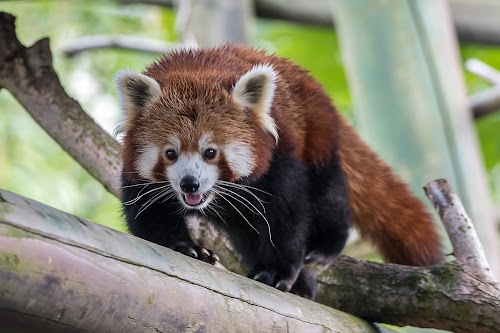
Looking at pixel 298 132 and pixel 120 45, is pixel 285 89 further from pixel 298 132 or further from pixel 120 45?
pixel 120 45

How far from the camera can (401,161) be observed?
483cm

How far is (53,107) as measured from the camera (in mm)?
3186

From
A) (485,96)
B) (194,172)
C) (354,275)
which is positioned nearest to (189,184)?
(194,172)

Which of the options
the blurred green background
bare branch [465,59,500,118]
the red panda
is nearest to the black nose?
the red panda

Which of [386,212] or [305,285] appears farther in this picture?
[386,212]

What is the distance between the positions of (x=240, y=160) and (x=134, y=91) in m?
0.46

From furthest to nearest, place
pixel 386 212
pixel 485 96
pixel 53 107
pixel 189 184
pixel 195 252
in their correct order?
pixel 485 96
pixel 386 212
pixel 53 107
pixel 195 252
pixel 189 184

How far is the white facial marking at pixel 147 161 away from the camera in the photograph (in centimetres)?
284

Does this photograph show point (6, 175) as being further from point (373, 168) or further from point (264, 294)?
point (264, 294)

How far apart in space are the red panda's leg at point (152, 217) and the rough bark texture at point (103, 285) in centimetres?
60

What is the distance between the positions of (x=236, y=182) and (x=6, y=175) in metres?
4.04

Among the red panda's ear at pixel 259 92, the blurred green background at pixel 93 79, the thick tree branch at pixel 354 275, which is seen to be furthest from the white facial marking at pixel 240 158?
the blurred green background at pixel 93 79

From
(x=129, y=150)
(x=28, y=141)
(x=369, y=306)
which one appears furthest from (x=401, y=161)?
(x=28, y=141)

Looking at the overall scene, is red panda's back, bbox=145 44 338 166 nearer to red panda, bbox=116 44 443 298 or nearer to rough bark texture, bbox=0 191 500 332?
red panda, bbox=116 44 443 298
